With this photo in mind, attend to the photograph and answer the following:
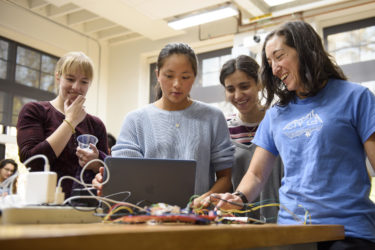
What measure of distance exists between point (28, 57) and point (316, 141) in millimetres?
4768

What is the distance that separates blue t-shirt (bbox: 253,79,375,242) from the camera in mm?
1062

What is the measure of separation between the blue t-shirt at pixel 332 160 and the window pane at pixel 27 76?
451cm

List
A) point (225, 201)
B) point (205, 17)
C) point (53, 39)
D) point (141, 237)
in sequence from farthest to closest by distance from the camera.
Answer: point (53, 39) → point (205, 17) → point (225, 201) → point (141, 237)

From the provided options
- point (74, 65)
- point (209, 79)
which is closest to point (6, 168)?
point (209, 79)

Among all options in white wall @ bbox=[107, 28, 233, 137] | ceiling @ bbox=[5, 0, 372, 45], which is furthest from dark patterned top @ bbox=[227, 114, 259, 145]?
white wall @ bbox=[107, 28, 233, 137]

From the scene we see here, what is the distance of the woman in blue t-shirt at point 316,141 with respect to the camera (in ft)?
3.51

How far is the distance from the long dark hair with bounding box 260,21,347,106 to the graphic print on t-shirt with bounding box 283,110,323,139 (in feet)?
0.32

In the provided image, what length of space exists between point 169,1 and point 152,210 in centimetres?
368

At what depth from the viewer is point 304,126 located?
119 centimetres

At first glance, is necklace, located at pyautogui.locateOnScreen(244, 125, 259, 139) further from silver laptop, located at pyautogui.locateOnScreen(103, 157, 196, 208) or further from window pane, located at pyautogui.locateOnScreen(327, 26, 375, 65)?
window pane, located at pyautogui.locateOnScreen(327, 26, 375, 65)

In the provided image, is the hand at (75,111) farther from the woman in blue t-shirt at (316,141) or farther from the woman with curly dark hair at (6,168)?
the woman with curly dark hair at (6,168)

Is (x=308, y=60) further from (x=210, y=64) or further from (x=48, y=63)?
(x=48, y=63)

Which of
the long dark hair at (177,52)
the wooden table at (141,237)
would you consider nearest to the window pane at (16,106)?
the long dark hair at (177,52)

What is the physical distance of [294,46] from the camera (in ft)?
4.30
